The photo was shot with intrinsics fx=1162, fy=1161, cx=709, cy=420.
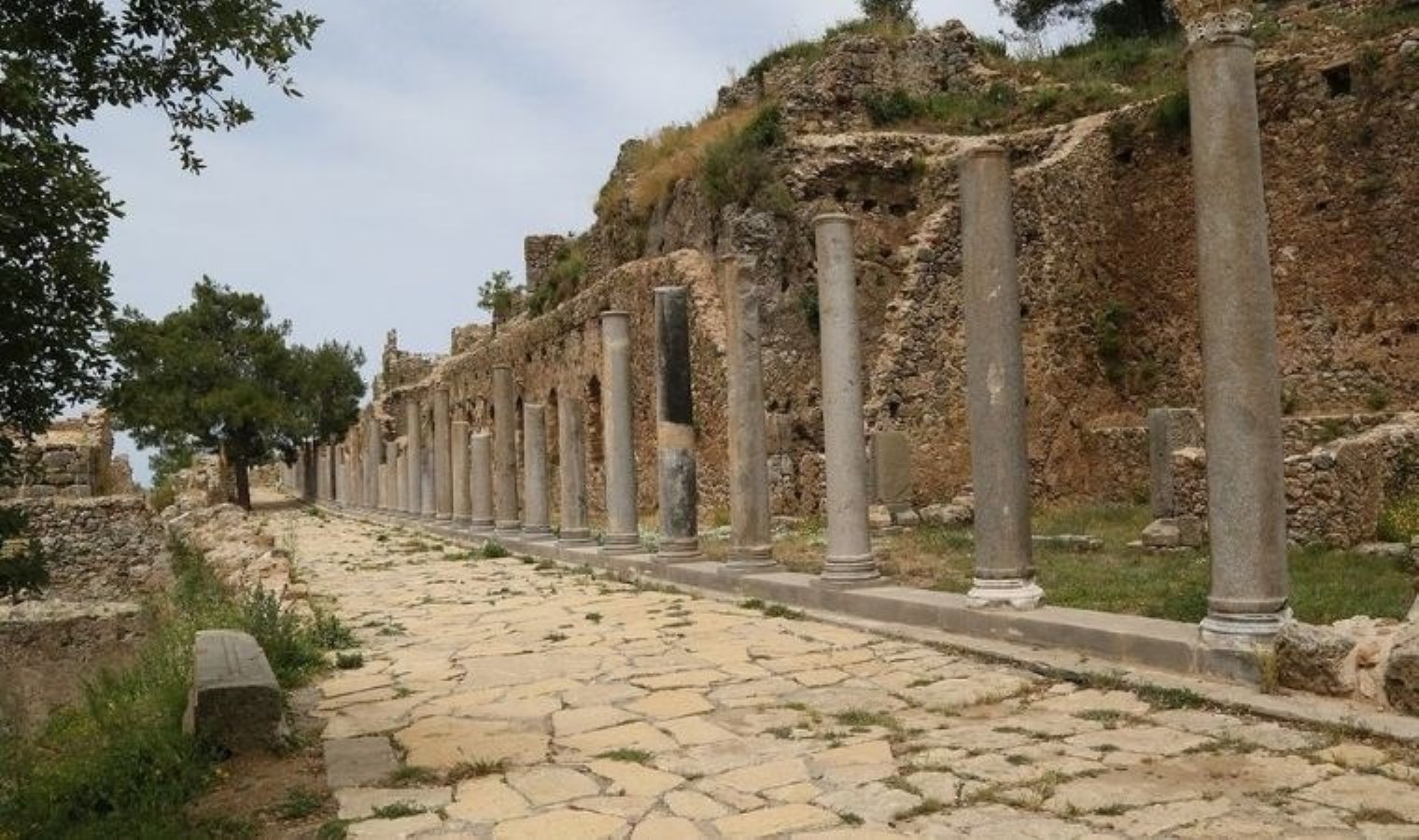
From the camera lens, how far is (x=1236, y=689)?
5.63 metres

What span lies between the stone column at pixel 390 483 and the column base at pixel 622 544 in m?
18.3

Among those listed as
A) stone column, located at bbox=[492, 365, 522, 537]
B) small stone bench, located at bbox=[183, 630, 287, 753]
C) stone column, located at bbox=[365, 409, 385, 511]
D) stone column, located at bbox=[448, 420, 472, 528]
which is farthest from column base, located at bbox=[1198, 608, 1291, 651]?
stone column, located at bbox=[365, 409, 385, 511]

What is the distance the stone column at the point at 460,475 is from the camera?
22562mm

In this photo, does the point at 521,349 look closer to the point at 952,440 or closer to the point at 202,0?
the point at 952,440

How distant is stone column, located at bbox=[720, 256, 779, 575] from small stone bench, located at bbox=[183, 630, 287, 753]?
5830 millimetres

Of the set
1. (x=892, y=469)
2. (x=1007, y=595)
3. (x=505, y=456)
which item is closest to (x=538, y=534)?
(x=505, y=456)

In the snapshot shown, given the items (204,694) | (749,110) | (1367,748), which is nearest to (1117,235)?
(749,110)

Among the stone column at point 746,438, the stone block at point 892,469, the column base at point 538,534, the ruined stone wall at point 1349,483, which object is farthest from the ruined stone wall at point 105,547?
the ruined stone wall at point 1349,483

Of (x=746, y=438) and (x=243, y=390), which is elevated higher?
(x=243, y=390)

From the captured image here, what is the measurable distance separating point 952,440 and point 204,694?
45.4 ft

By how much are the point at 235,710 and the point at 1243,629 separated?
492 cm

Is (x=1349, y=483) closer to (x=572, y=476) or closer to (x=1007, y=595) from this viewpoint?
(x=1007, y=595)

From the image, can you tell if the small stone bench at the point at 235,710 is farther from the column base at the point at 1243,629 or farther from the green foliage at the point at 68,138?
the column base at the point at 1243,629

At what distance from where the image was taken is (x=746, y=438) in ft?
37.4
